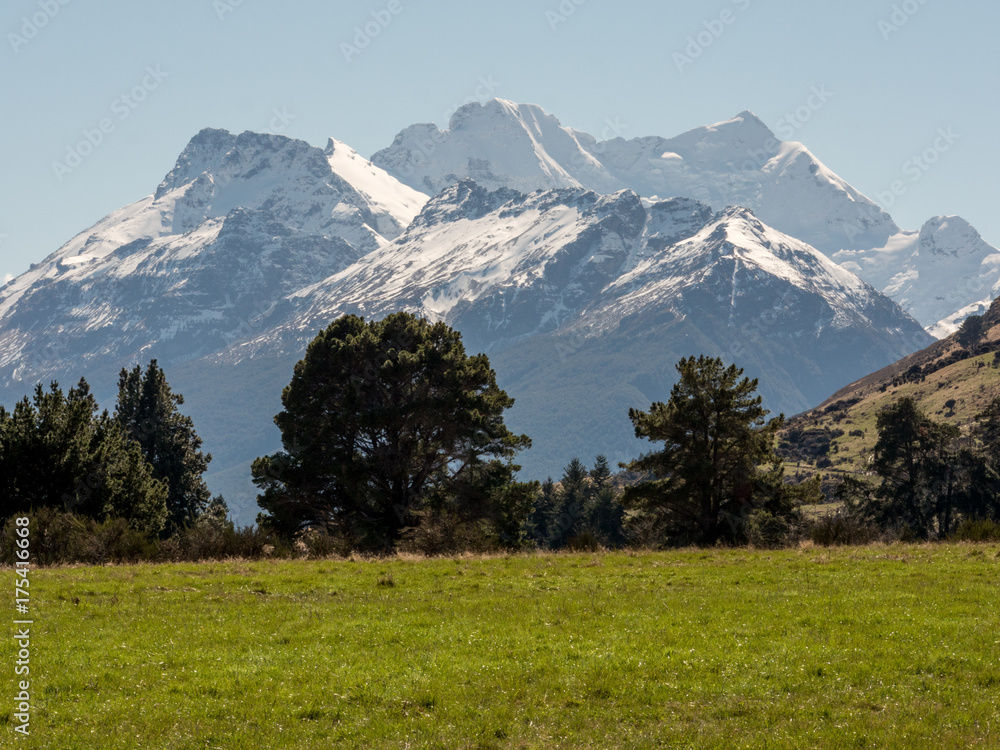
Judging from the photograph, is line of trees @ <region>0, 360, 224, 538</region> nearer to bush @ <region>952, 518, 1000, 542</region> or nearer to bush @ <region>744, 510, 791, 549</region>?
bush @ <region>744, 510, 791, 549</region>

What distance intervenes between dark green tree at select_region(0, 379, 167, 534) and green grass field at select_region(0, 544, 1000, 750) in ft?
63.2

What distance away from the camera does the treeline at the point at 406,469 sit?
123ft

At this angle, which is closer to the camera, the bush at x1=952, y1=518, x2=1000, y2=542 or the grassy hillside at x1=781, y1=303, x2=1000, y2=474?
the bush at x1=952, y1=518, x2=1000, y2=542

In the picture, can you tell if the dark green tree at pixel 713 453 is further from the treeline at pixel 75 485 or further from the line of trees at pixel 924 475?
the line of trees at pixel 924 475

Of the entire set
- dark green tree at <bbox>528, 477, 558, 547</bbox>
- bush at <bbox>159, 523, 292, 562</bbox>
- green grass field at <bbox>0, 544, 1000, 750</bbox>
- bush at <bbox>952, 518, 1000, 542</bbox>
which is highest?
bush at <bbox>159, 523, 292, 562</bbox>

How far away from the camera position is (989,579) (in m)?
22.8

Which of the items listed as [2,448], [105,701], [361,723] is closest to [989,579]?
[361,723]

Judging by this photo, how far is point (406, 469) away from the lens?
48188 mm

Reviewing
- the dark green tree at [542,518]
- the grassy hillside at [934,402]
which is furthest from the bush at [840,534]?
the grassy hillside at [934,402]

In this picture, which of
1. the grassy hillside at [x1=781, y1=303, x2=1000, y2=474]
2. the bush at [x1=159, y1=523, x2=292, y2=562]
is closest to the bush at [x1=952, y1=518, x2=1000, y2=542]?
the bush at [x1=159, y1=523, x2=292, y2=562]

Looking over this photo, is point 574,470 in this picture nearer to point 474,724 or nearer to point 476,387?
point 476,387

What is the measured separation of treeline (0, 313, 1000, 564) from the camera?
123ft

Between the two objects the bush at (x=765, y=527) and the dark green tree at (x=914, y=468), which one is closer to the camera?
the bush at (x=765, y=527)

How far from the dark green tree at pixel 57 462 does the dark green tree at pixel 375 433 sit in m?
7.97
